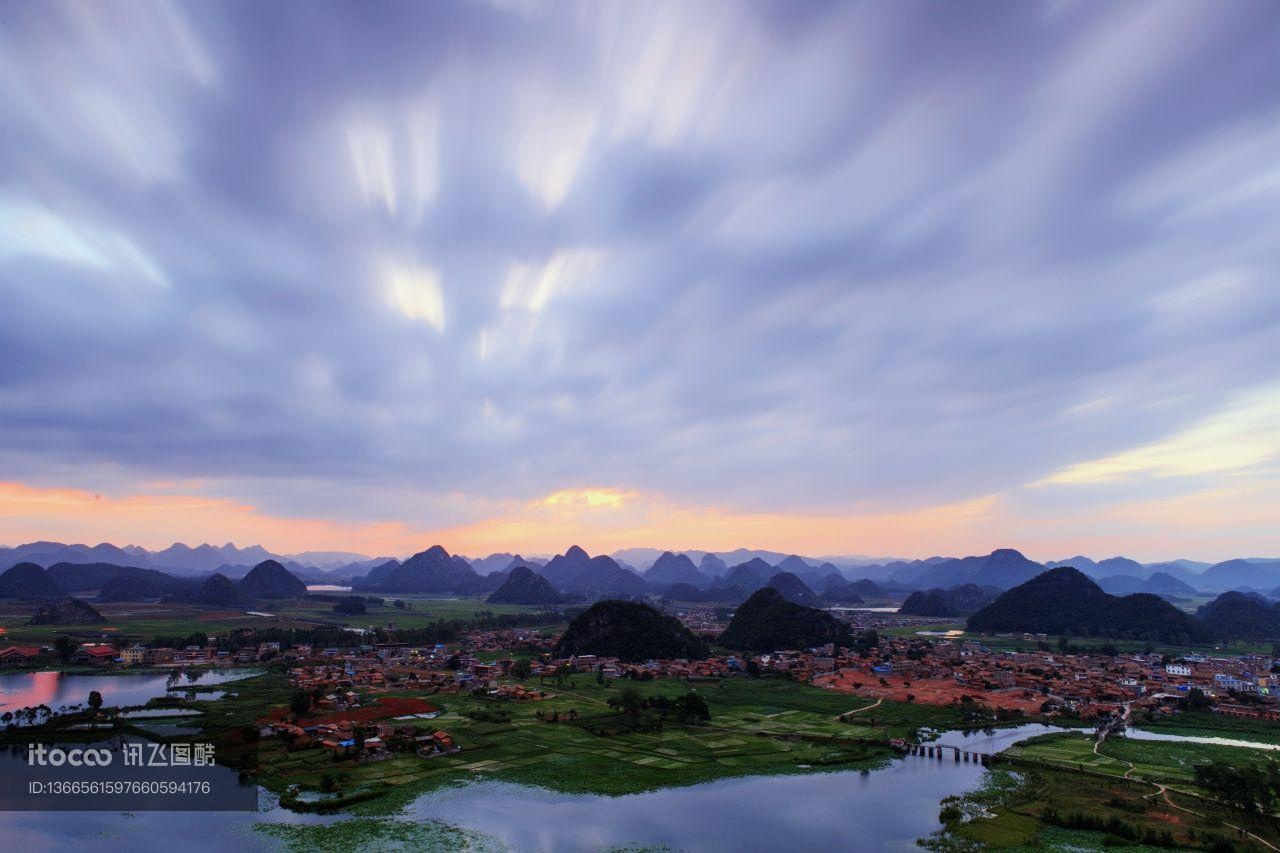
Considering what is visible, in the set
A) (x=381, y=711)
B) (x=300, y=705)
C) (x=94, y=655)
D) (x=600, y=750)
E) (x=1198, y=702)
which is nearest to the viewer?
(x=600, y=750)

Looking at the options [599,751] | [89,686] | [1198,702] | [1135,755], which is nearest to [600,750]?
[599,751]

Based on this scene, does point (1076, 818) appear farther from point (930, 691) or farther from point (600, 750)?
point (930, 691)

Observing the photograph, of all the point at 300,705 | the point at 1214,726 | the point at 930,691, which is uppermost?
the point at 300,705

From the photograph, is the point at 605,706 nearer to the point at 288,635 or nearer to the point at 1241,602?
the point at 288,635

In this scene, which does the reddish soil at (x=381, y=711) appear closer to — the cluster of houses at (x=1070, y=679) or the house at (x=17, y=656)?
the cluster of houses at (x=1070, y=679)

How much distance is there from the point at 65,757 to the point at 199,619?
9018 cm

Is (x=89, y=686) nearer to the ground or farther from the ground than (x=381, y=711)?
nearer to the ground

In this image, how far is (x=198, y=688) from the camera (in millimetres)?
52250

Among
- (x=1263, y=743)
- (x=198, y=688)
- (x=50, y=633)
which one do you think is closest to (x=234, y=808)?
(x=198, y=688)

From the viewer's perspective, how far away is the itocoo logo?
105ft

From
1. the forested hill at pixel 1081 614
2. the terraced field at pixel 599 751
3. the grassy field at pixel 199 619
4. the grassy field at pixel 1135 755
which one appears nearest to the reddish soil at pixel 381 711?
the terraced field at pixel 599 751

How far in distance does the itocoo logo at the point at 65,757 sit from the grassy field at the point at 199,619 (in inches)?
2206

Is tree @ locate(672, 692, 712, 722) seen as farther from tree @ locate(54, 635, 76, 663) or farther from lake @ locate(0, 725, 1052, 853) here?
tree @ locate(54, 635, 76, 663)

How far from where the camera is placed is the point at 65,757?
3291cm
